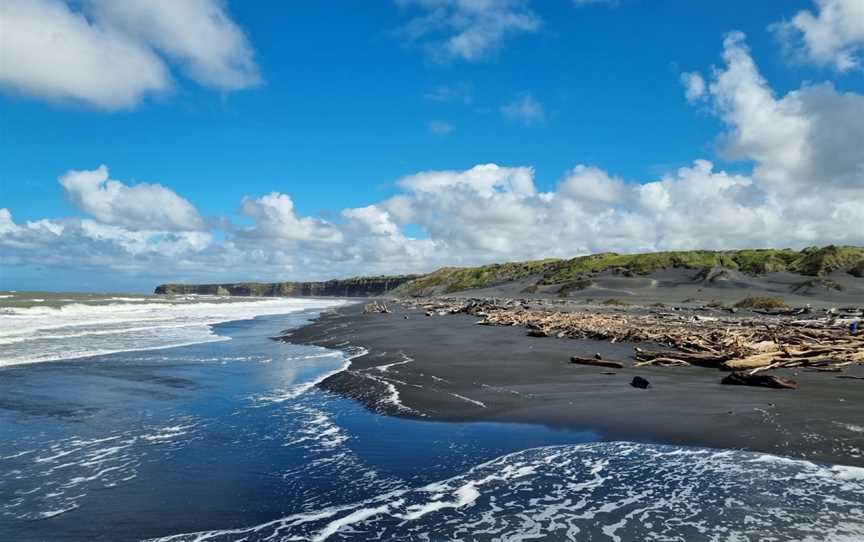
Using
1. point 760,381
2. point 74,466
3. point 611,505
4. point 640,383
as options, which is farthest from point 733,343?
point 74,466

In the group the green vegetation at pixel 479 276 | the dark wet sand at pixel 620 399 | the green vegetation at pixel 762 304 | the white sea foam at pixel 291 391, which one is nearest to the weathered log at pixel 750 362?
the dark wet sand at pixel 620 399

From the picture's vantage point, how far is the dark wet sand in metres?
8.41

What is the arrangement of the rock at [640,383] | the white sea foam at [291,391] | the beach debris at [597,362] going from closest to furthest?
the rock at [640,383] → the white sea foam at [291,391] → the beach debris at [597,362]

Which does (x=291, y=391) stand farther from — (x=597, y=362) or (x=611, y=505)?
(x=611, y=505)

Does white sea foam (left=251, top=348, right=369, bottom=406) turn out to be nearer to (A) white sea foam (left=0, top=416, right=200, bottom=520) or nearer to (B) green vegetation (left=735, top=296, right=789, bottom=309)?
(A) white sea foam (left=0, top=416, right=200, bottom=520)

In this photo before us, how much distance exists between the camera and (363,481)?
704cm

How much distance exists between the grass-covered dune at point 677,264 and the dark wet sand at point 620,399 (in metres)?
49.7

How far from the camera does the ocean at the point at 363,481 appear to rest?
220 inches

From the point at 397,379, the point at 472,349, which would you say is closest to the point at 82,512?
the point at 397,379

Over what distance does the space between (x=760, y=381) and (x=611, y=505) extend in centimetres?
791

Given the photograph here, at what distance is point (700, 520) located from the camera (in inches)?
221

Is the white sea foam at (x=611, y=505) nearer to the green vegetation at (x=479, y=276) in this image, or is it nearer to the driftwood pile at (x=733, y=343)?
the driftwood pile at (x=733, y=343)

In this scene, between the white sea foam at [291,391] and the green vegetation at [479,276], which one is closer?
the white sea foam at [291,391]

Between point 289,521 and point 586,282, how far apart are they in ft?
211
